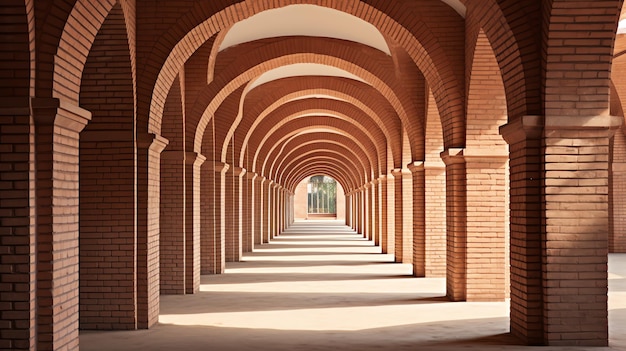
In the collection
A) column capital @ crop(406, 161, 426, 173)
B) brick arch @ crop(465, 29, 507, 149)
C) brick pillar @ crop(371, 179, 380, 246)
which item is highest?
brick arch @ crop(465, 29, 507, 149)

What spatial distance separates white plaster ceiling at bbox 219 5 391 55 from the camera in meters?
13.2

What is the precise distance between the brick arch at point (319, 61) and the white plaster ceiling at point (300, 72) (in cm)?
281

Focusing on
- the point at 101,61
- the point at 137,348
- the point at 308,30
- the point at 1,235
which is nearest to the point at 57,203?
the point at 1,235

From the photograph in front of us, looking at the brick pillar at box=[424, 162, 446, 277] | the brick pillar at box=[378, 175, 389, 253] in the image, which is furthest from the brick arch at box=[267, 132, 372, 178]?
the brick pillar at box=[424, 162, 446, 277]

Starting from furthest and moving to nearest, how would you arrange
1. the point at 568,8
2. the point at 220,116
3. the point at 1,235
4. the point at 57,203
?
the point at 220,116 < the point at 568,8 < the point at 57,203 < the point at 1,235

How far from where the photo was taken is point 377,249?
2328 centimetres

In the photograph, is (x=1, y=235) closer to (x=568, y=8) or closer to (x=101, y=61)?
(x=101, y=61)

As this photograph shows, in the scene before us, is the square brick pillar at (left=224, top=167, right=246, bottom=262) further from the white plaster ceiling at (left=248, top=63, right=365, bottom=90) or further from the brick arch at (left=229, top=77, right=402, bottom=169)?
the white plaster ceiling at (left=248, top=63, right=365, bottom=90)

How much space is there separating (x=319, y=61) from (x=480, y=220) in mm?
6092

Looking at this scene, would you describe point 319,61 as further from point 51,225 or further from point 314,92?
point 51,225

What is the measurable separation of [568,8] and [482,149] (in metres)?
3.75

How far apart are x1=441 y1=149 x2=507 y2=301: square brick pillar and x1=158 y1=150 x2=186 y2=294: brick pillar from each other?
4378 millimetres

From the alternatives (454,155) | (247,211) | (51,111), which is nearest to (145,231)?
(51,111)

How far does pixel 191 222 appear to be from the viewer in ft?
40.7
